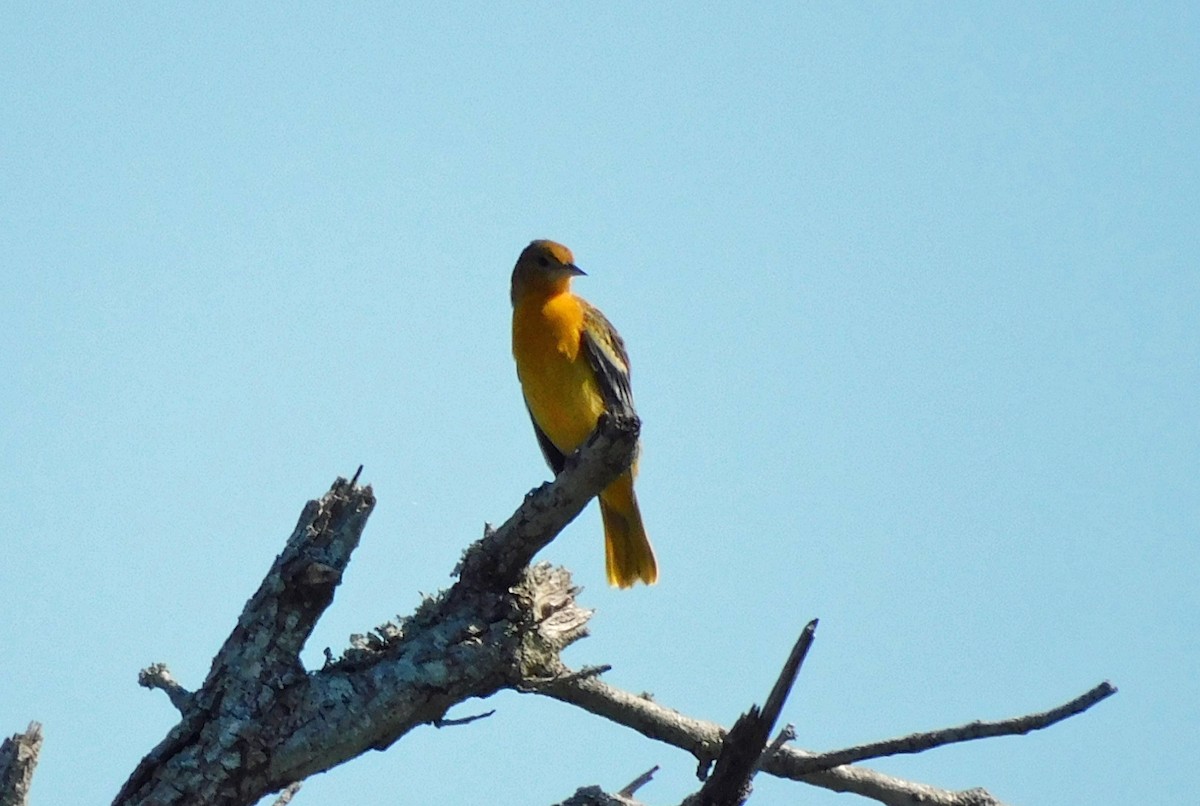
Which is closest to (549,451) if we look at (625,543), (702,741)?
(625,543)

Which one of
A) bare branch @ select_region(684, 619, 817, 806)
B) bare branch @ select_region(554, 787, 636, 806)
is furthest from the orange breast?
bare branch @ select_region(684, 619, 817, 806)

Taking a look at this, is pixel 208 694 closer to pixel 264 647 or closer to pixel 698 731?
pixel 264 647

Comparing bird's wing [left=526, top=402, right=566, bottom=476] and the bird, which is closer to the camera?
the bird

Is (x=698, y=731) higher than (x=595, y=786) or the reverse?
higher

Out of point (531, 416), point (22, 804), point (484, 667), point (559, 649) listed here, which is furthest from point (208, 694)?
point (531, 416)

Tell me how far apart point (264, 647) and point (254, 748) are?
27 centimetres

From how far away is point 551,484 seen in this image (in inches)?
173

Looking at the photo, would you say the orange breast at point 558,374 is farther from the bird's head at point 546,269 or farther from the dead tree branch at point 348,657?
the dead tree branch at point 348,657

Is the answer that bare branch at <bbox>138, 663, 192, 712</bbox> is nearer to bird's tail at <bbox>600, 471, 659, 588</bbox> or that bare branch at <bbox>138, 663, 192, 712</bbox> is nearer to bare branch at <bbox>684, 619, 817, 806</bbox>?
bare branch at <bbox>684, 619, 817, 806</bbox>

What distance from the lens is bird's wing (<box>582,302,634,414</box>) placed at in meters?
7.04

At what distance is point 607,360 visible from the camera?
23.4ft

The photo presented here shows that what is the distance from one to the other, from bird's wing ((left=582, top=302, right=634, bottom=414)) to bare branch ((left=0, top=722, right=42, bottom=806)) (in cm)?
360

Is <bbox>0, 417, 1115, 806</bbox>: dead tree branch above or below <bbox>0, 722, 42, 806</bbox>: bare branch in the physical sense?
above

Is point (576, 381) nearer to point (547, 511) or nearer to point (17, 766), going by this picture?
point (547, 511)
